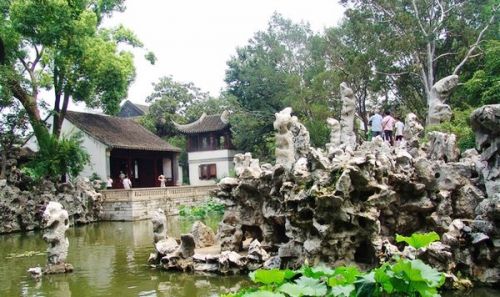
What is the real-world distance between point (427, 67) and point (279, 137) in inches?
569

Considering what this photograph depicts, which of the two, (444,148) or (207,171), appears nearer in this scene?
(444,148)

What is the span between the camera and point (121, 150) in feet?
100

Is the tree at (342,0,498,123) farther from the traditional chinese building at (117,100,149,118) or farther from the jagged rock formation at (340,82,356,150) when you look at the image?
the traditional chinese building at (117,100,149,118)

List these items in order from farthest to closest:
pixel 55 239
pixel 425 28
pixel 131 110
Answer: pixel 131 110, pixel 425 28, pixel 55 239

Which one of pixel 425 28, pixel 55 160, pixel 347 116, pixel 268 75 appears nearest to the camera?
pixel 347 116

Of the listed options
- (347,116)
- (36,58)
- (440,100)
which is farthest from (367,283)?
(36,58)

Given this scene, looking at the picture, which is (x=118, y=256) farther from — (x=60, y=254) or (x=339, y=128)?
(x=339, y=128)

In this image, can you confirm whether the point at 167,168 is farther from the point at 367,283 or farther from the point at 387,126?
the point at 367,283

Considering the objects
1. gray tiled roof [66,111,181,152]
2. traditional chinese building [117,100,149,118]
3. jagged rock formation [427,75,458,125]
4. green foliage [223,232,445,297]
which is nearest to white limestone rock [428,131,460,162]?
jagged rock formation [427,75,458,125]

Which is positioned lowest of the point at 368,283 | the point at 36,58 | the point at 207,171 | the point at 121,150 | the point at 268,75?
the point at 368,283

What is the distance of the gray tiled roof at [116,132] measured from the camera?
2936cm

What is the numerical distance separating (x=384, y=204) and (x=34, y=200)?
18.0 meters

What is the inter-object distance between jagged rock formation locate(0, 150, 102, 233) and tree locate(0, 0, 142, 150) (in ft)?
7.23

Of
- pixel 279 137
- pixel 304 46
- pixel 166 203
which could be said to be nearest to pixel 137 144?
pixel 166 203
